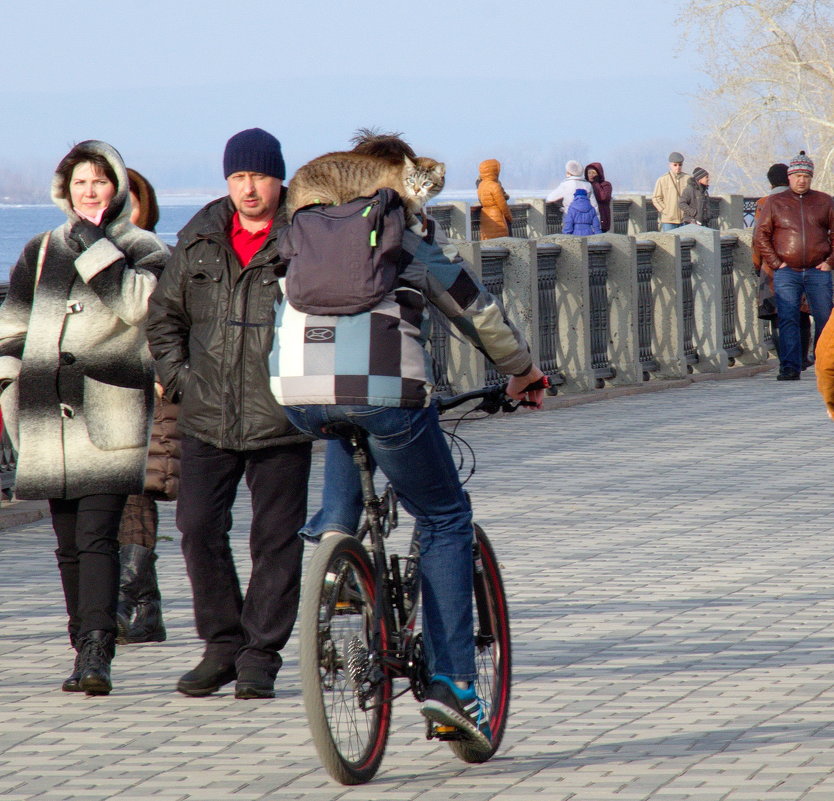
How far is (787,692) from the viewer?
5.84 m

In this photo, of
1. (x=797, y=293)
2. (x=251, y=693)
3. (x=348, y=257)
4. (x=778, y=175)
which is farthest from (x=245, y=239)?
(x=778, y=175)

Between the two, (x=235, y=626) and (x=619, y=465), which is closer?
(x=235, y=626)

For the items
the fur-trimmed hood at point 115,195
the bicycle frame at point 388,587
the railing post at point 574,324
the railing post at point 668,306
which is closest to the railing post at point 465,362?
the railing post at point 574,324

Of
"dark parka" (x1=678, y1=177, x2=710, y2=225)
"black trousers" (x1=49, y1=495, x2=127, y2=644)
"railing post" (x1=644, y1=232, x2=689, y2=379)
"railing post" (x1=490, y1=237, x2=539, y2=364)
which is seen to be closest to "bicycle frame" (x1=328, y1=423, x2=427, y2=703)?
"black trousers" (x1=49, y1=495, x2=127, y2=644)

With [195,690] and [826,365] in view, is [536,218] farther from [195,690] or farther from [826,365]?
[826,365]

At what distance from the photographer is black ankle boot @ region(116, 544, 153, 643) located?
6793 millimetres

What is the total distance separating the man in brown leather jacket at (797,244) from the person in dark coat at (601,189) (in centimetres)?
1393

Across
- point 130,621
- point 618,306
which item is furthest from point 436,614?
point 618,306

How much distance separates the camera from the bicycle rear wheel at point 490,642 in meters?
5.10

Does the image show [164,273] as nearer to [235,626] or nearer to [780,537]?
[235,626]

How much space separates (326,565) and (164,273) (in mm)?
1585

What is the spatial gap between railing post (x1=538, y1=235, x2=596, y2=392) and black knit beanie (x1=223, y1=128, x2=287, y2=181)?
10.1m

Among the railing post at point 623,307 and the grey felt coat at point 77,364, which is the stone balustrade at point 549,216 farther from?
the grey felt coat at point 77,364

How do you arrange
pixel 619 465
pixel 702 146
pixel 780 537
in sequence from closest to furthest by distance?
pixel 780 537 < pixel 619 465 < pixel 702 146
